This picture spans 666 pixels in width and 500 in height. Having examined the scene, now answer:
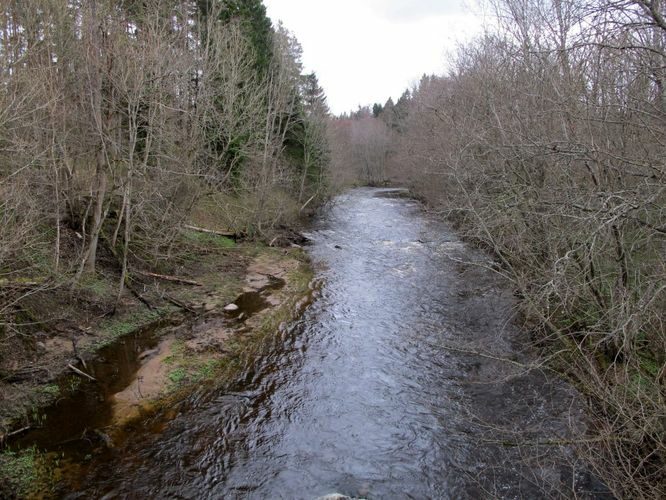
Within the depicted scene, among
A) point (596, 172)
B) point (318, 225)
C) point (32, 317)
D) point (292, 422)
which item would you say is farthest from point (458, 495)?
point (318, 225)

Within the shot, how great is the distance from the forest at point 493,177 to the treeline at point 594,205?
6cm

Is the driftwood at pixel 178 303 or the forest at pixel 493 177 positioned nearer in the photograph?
the forest at pixel 493 177

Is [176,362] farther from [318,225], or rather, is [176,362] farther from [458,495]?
[318,225]

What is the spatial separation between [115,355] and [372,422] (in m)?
5.71

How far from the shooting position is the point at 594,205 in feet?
21.1

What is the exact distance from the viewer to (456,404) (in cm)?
792

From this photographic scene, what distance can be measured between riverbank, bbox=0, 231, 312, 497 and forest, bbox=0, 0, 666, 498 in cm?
30

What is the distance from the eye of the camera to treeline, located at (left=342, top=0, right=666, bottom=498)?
15.7 ft

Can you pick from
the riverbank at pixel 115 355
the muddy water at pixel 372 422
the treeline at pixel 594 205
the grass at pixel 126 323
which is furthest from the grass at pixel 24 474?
the treeline at pixel 594 205

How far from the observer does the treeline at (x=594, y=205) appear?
15.7 feet

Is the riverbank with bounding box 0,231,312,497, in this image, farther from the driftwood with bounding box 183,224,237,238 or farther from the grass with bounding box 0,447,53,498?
the driftwood with bounding box 183,224,237,238

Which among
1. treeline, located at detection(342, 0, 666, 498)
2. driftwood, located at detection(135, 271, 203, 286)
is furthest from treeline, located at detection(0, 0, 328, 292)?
treeline, located at detection(342, 0, 666, 498)

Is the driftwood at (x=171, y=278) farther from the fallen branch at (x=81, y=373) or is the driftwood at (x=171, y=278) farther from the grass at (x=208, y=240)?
the fallen branch at (x=81, y=373)

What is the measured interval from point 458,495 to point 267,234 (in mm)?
16212
